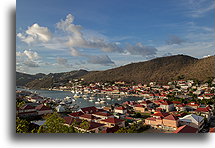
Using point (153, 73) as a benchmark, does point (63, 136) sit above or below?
below

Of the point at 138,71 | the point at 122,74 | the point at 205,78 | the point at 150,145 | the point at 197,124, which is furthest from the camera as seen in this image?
the point at 122,74

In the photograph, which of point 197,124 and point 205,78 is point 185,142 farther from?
point 205,78

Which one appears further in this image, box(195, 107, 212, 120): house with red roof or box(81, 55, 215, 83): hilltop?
box(81, 55, 215, 83): hilltop

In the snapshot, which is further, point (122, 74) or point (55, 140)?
point (122, 74)

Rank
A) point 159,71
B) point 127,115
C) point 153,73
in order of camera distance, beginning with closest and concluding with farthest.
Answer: point 127,115 < point 159,71 < point 153,73

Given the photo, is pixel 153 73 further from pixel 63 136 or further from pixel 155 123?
pixel 63 136

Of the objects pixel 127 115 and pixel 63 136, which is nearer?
pixel 63 136

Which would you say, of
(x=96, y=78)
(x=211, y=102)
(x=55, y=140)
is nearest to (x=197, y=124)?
(x=55, y=140)

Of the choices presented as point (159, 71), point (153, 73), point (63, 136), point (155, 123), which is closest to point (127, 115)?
point (155, 123)

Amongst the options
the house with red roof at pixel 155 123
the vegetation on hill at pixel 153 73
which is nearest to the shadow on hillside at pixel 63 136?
the house with red roof at pixel 155 123

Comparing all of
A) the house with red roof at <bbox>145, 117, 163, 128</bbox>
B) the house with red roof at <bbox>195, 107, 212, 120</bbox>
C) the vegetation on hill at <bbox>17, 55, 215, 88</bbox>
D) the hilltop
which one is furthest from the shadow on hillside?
the hilltop

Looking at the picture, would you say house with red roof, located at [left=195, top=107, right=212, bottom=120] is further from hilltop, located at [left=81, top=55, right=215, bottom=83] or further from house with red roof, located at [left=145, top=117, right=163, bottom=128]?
hilltop, located at [left=81, top=55, right=215, bottom=83]
